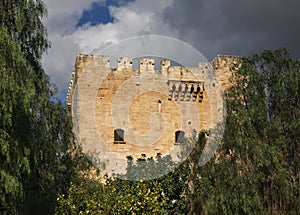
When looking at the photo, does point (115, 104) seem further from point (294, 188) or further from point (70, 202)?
point (294, 188)

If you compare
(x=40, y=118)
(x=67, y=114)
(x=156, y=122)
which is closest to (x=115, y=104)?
(x=156, y=122)

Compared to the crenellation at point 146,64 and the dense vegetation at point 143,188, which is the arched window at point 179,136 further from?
the dense vegetation at point 143,188

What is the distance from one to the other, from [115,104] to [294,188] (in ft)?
36.7

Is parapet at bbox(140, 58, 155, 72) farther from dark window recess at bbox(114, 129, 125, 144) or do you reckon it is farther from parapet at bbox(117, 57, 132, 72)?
dark window recess at bbox(114, 129, 125, 144)

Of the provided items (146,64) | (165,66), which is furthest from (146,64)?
(165,66)

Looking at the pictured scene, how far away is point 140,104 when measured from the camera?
2044 cm

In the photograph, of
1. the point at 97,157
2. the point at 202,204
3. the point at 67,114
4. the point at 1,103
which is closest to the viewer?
the point at 1,103

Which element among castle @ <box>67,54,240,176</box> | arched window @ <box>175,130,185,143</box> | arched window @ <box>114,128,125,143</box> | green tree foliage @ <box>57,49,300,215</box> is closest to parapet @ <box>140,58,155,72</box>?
castle @ <box>67,54,240,176</box>

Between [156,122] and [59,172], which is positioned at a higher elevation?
[156,122]

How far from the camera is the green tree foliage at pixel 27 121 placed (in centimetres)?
903

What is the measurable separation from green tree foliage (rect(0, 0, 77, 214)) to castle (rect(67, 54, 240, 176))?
7344mm

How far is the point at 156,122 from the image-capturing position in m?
20.5

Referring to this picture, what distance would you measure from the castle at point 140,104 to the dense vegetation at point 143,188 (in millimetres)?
7137

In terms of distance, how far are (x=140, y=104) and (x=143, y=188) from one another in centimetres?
801
